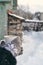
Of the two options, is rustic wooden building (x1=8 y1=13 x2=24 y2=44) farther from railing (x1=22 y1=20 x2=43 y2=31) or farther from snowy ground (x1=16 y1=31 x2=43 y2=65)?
railing (x1=22 y1=20 x2=43 y2=31)

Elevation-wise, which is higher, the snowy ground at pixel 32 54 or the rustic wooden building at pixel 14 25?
the rustic wooden building at pixel 14 25

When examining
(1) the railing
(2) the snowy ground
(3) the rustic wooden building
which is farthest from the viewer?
(1) the railing

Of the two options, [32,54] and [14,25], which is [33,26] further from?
[32,54]

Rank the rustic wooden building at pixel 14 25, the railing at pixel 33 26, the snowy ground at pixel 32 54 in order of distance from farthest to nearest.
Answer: the railing at pixel 33 26
the rustic wooden building at pixel 14 25
the snowy ground at pixel 32 54

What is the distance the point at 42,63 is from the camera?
526cm

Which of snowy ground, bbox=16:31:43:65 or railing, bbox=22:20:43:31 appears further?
railing, bbox=22:20:43:31

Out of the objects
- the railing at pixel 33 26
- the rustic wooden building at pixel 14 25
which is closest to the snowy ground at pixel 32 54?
the rustic wooden building at pixel 14 25

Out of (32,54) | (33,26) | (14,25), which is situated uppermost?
(14,25)

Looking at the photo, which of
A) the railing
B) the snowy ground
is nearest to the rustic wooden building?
the snowy ground

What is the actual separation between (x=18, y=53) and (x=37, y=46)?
3.54 ft

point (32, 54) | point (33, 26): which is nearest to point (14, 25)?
point (32, 54)

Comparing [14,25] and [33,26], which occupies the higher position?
[14,25]

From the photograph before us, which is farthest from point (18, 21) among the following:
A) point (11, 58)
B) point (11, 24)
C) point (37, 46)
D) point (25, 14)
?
point (25, 14)

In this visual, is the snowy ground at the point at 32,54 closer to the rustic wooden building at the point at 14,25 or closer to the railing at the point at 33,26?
the rustic wooden building at the point at 14,25
